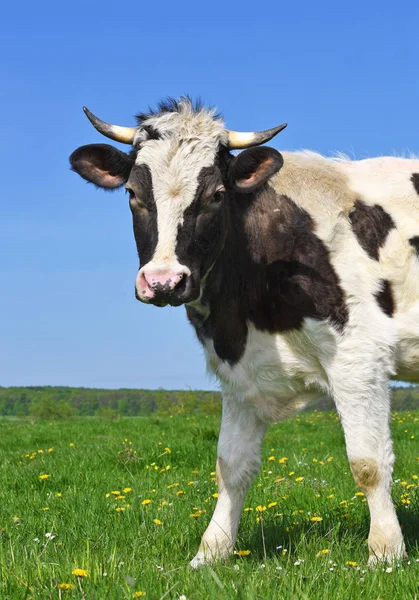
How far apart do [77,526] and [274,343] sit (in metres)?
2.43

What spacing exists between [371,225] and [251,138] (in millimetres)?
1246

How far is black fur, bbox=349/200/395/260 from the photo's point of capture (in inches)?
237

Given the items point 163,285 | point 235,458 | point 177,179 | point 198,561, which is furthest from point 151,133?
point 198,561

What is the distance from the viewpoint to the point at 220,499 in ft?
20.6

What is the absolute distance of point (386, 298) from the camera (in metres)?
5.87

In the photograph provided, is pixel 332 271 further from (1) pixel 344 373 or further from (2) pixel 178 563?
(2) pixel 178 563

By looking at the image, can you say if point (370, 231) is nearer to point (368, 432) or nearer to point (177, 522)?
point (368, 432)

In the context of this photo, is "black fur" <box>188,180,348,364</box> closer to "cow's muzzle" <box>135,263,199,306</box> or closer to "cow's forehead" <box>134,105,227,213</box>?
"cow's forehead" <box>134,105,227,213</box>

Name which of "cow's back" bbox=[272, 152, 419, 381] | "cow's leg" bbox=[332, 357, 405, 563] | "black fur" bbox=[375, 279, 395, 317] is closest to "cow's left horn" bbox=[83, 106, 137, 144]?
"cow's back" bbox=[272, 152, 419, 381]

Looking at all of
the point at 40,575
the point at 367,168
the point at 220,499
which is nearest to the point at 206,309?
the point at 220,499

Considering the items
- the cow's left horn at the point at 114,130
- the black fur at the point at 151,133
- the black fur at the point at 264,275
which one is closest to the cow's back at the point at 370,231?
the black fur at the point at 264,275

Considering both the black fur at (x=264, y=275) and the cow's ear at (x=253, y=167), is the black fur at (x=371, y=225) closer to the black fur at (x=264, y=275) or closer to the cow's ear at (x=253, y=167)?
the black fur at (x=264, y=275)

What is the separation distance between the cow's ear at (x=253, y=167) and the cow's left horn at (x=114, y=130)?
2.91 feet

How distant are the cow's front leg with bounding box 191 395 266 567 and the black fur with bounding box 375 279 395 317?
1.39 metres
